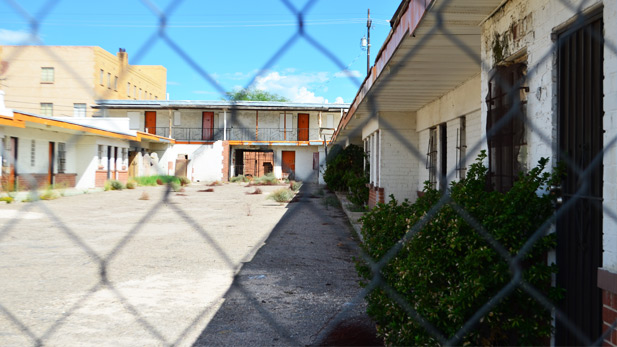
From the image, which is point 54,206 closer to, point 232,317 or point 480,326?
point 232,317

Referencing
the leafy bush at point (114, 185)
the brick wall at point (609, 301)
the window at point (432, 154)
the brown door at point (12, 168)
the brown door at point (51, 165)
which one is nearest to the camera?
the brick wall at point (609, 301)

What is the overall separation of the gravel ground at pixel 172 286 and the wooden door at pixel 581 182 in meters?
1.68

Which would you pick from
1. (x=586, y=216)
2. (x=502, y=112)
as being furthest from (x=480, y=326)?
(x=502, y=112)

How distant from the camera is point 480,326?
241 centimetres

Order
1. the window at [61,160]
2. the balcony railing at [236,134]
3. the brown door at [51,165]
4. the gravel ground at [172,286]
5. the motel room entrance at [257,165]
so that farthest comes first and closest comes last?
1. the motel room entrance at [257,165]
2. the window at [61,160]
3. the brown door at [51,165]
4. the gravel ground at [172,286]
5. the balcony railing at [236,134]

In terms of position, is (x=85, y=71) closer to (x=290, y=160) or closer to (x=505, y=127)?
(x=505, y=127)

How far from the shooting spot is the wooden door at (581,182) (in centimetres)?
220

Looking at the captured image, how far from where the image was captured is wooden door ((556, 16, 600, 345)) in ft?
7.21

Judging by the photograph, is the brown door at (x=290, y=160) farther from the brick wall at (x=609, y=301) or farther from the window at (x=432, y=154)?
the window at (x=432, y=154)

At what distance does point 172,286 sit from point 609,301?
438 centimetres

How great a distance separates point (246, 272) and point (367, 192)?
811 centimetres

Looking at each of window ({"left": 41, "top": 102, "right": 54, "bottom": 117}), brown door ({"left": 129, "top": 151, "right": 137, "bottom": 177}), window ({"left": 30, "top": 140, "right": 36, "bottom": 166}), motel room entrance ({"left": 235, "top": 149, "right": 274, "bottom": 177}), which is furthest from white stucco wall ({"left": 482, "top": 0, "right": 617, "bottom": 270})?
motel room entrance ({"left": 235, "top": 149, "right": 274, "bottom": 177})

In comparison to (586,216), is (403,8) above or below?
above

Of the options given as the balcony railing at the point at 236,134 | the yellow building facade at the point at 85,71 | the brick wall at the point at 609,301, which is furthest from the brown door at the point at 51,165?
the brick wall at the point at 609,301
